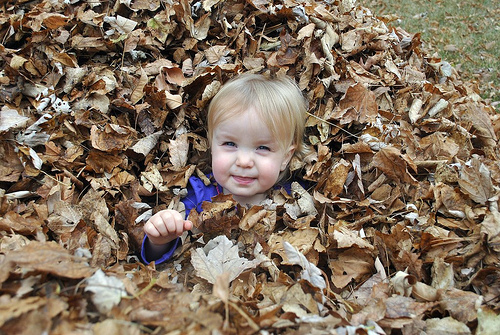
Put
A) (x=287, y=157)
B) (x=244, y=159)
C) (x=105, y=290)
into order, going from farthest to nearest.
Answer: (x=287, y=157), (x=244, y=159), (x=105, y=290)

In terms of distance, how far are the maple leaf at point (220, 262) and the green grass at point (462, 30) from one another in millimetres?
3515

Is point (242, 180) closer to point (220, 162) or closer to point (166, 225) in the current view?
point (220, 162)

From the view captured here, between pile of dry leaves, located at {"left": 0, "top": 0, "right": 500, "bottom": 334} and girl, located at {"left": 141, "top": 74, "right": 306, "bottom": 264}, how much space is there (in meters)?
0.15

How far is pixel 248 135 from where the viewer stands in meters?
2.38

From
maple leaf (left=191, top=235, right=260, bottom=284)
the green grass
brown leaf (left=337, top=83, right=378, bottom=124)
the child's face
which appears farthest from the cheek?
the green grass

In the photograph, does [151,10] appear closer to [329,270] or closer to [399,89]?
[399,89]

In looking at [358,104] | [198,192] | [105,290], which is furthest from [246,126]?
[105,290]

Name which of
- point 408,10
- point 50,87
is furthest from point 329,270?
point 408,10

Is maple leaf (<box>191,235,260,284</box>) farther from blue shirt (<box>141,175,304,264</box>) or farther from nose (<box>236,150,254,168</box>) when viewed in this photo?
blue shirt (<box>141,175,304,264</box>)

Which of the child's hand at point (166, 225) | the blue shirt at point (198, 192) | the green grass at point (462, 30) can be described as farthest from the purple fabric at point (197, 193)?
the green grass at point (462, 30)

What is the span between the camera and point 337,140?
8.99 ft

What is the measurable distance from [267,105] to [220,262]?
0.99 meters

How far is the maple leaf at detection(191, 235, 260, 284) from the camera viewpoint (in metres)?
1.86

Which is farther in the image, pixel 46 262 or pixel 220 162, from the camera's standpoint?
pixel 220 162
